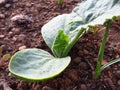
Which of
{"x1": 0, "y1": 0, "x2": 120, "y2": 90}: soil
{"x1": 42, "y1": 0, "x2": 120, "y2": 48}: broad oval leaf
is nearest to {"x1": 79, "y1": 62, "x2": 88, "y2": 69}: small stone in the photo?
{"x1": 0, "y1": 0, "x2": 120, "y2": 90}: soil

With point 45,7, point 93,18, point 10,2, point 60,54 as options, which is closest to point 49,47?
point 60,54

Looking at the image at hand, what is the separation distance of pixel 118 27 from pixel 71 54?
295mm

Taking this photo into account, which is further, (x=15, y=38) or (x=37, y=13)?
(x=37, y=13)

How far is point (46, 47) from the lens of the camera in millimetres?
1157

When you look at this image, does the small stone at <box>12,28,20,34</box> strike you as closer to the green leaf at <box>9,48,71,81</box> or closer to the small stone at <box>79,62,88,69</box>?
the green leaf at <box>9,48,71,81</box>

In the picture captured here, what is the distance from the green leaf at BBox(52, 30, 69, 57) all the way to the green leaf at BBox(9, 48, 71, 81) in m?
0.03

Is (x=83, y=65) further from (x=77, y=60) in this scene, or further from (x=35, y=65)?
(x=35, y=65)

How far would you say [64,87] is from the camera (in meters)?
1.00

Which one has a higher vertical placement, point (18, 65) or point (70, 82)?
point (18, 65)

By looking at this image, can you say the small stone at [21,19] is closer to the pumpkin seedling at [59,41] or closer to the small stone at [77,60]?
the pumpkin seedling at [59,41]

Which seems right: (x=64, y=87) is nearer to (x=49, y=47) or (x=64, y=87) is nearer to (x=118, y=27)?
(x=49, y=47)

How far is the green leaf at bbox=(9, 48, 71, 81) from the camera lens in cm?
89

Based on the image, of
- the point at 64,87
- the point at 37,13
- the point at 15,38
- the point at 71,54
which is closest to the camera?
the point at 64,87

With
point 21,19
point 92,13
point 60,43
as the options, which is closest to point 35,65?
point 60,43
